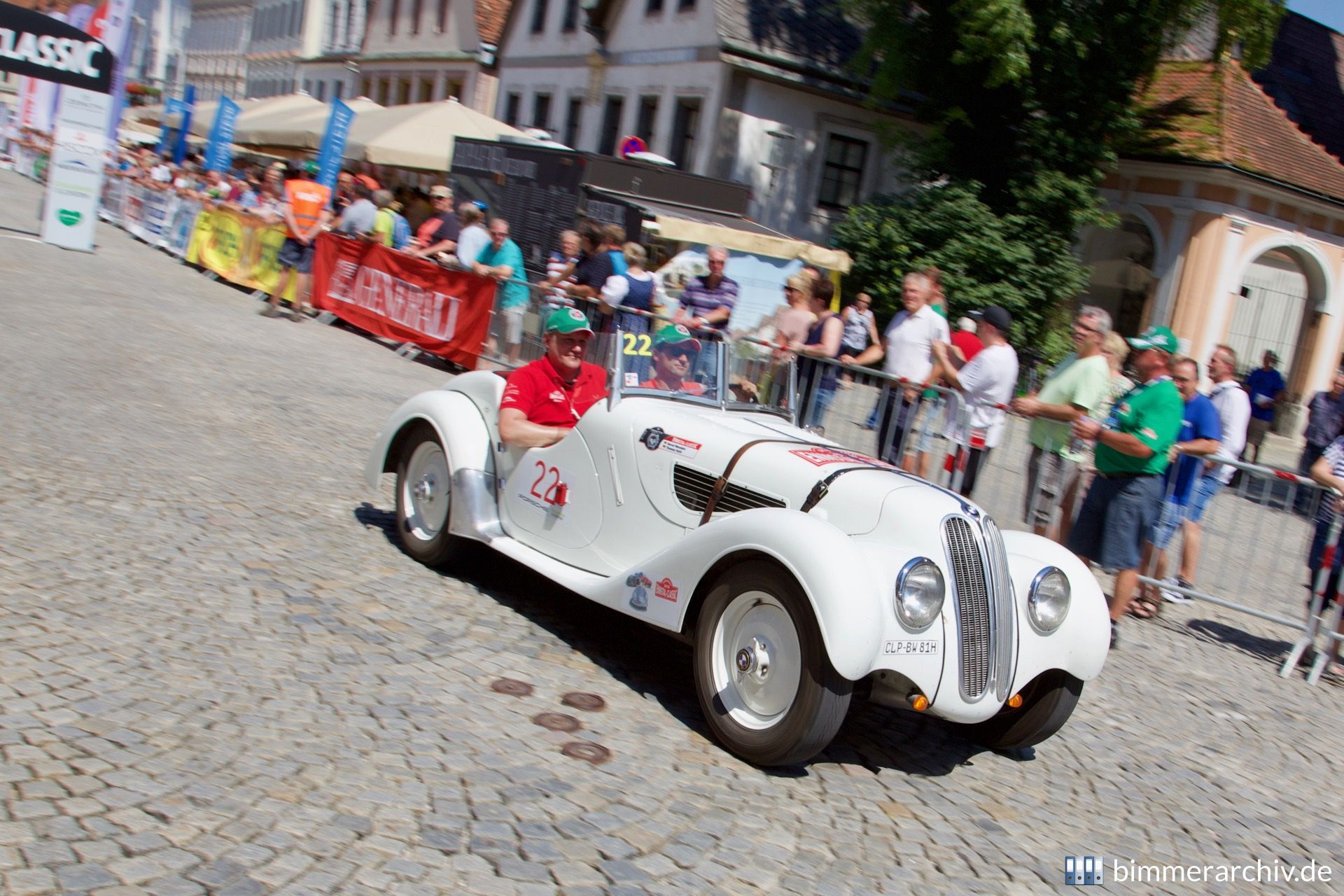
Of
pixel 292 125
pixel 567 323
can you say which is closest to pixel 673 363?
pixel 567 323

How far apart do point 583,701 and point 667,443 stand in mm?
1188

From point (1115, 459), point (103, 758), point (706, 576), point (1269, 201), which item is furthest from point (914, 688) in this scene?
point (1269, 201)

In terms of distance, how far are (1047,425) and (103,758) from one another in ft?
21.2

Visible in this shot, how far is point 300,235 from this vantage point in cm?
1512

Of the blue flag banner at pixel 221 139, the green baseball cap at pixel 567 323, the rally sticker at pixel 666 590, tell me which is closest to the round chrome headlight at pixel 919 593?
the rally sticker at pixel 666 590

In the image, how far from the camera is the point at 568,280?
1244cm

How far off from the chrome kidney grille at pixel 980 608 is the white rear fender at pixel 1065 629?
0.09m

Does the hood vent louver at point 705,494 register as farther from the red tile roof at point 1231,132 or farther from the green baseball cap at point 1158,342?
Result: the red tile roof at point 1231,132

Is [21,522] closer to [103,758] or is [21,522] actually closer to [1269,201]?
[103,758]

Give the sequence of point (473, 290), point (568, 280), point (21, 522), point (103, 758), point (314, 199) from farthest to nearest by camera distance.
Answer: point (314, 199) → point (473, 290) → point (568, 280) → point (21, 522) → point (103, 758)

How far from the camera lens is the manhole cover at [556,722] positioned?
4.50 metres

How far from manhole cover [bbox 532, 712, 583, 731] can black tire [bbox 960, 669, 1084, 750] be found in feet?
5.42

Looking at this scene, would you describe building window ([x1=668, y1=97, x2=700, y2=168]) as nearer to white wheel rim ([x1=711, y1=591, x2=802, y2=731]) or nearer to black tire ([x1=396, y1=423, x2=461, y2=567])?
black tire ([x1=396, y1=423, x2=461, y2=567])

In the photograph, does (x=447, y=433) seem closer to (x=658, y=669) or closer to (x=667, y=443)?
(x=667, y=443)
